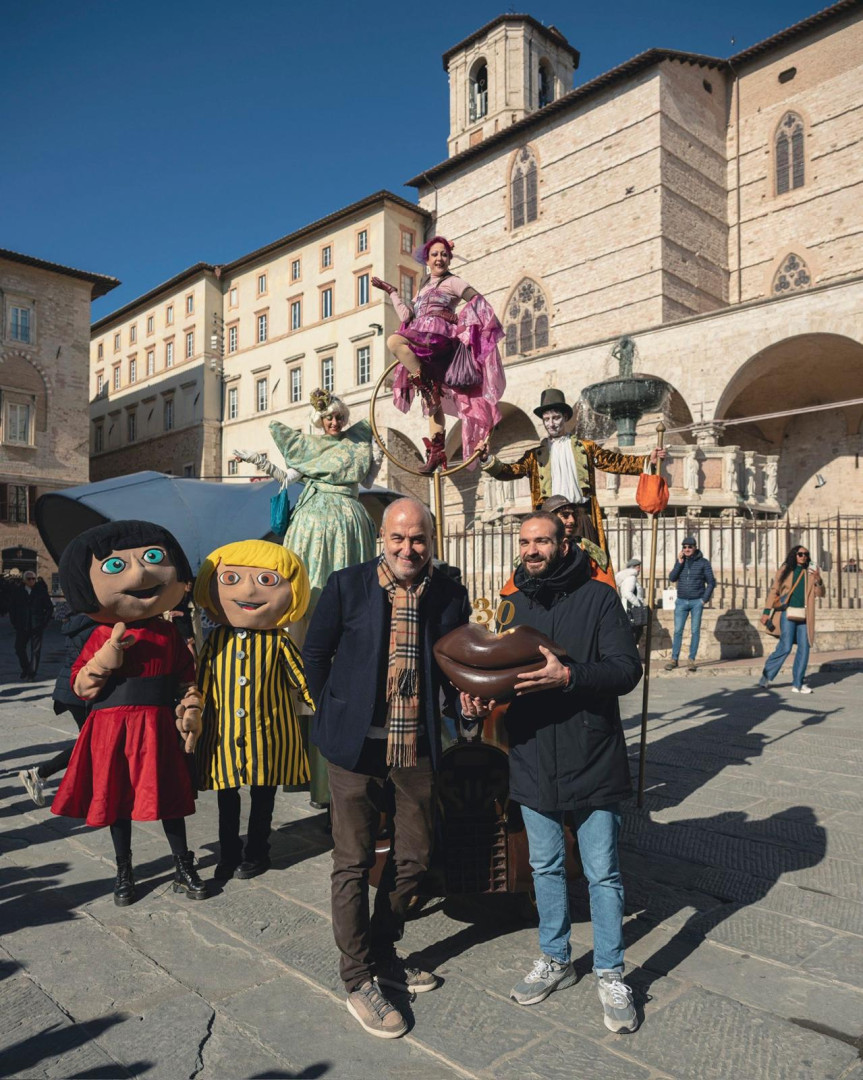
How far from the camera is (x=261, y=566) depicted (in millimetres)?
3934

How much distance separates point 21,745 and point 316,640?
5.40 meters

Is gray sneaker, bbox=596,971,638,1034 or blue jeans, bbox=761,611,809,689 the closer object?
gray sneaker, bbox=596,971,638,1034

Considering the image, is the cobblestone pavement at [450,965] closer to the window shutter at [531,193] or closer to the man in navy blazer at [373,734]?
the man in navy blazer at [373,734]

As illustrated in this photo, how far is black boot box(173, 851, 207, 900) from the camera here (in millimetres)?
3619

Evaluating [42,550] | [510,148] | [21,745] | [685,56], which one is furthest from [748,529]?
[42,550]

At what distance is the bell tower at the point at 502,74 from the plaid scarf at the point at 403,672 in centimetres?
3994

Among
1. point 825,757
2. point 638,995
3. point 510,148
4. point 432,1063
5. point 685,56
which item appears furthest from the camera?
point 510,148

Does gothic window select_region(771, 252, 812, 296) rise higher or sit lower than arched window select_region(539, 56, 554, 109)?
lower

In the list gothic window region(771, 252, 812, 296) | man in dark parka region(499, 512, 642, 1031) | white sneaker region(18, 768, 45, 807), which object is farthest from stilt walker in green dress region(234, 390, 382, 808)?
gothic window region(771, 252, 812, 296)

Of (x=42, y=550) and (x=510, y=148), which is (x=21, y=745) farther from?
(x=510, y=148)

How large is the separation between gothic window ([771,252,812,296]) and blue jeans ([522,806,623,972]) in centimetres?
2940

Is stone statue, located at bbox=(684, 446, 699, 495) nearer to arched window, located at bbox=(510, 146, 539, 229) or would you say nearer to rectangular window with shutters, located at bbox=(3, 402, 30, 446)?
arched window, located at bbox=(510, 146, 539, 229)

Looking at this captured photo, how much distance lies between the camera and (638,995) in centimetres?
276

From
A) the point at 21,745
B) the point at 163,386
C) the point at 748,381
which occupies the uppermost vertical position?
the point at 163,386
